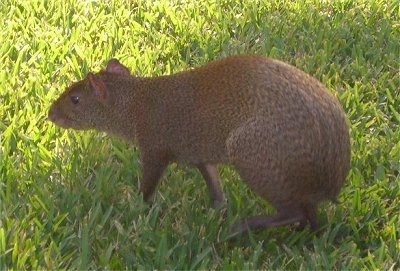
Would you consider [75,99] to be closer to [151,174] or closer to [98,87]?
[98,87]

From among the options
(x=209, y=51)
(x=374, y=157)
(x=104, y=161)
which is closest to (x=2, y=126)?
(x=104, y=161)

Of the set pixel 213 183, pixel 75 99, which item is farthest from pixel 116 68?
pixel 213 183

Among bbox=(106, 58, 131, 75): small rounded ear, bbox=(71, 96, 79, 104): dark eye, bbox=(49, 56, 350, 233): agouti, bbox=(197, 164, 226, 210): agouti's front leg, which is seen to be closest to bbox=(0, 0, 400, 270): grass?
bbox=(197, 164, 226, 210): agouti's front leg

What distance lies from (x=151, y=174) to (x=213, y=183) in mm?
338

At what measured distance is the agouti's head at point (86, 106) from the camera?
5051 mm

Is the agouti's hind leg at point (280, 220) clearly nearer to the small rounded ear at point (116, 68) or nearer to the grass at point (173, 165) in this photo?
the grass at point (173, 165)

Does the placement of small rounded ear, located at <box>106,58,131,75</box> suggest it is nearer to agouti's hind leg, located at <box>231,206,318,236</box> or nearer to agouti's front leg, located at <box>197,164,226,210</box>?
agouti's front leg, located at <box>197,164,226,210</box>

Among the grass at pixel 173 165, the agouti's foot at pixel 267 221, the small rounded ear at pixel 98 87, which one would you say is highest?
the small rounded ear at pixel 98 87

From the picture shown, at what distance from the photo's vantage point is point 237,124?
4.43m

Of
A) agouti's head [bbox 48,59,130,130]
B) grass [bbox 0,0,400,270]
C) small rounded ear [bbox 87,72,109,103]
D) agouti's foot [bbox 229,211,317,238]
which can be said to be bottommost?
grass [bbox 0,0,400,270]

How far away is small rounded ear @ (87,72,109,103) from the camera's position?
497 cm

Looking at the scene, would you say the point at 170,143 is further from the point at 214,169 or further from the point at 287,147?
the point at 287,147

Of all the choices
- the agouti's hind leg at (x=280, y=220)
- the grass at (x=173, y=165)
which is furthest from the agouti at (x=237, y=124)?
the grass at (x=173, y=165)

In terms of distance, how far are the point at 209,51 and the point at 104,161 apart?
1.63 metres
